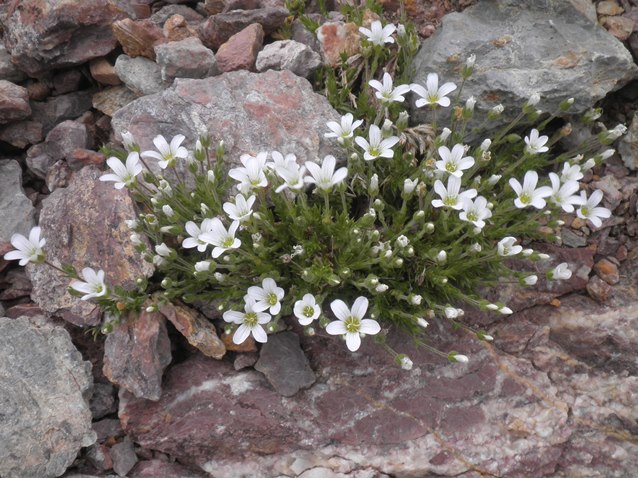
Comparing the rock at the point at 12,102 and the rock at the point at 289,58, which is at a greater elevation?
the rock at the point at 289,58

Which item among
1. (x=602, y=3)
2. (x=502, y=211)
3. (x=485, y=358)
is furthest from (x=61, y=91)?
(x=602, y=3)

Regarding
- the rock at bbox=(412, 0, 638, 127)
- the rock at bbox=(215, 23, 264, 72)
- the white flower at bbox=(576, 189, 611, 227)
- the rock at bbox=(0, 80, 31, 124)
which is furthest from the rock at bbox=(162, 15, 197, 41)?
the white flower at bbox=(576, 189, 611, 227)

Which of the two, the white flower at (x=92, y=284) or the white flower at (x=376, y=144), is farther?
the white flower at (x=376, y=144)

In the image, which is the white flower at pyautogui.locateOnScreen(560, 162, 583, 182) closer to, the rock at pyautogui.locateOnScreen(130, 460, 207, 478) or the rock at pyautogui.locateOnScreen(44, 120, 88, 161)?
the rock at pyautogui.locateOnScreen(130, 460, 207, 478)

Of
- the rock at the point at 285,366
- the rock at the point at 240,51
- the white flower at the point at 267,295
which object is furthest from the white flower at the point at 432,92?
the rock at the point at 285,366

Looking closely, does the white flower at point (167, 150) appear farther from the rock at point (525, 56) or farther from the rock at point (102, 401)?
the rock at point (525, 56)

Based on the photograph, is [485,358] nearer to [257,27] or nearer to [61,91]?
[257,27]

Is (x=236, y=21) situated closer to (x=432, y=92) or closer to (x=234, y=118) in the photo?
(x=234, y=118)
